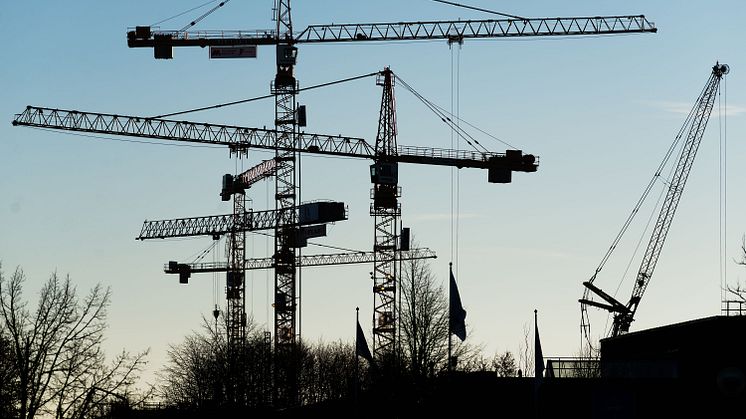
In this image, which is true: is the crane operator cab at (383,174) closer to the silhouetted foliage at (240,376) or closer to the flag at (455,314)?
the silhouetted foliage at (240,376)

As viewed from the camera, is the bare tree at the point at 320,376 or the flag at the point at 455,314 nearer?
the flag at the point at 455,314

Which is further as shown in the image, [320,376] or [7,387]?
[320,376]

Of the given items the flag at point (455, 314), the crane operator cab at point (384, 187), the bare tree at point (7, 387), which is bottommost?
the bare tree at point (7, 387)

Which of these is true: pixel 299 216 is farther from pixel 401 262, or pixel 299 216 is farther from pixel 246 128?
pixel 401 262

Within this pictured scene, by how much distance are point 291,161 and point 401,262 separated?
38.5 m

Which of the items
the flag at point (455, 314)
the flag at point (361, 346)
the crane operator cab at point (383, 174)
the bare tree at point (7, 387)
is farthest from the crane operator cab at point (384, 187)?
the bare tree at point (7, 387)

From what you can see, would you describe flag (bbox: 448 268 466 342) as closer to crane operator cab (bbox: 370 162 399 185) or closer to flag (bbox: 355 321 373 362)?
flag (bbox: 355 321 373 362)

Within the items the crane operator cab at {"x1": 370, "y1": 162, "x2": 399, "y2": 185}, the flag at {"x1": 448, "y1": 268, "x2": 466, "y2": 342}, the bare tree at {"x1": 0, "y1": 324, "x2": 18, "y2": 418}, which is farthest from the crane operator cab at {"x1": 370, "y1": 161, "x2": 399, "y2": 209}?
the bare tree at {"x1": 0, "y1": 324, "x2": 18, "y2": 418}

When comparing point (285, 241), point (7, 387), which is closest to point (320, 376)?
point (285, 241)

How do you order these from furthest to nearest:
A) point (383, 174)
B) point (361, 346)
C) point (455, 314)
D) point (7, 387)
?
1. point (383, 174)
2. point (361, 346)
3. point (455, 314)
4. point (7, 387)

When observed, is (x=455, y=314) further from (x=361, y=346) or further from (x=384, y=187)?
(x=384, y=187)

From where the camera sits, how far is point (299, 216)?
184625 millimetres

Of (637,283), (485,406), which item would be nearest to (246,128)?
(637,283)

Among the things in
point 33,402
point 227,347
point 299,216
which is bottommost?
point 33,402
